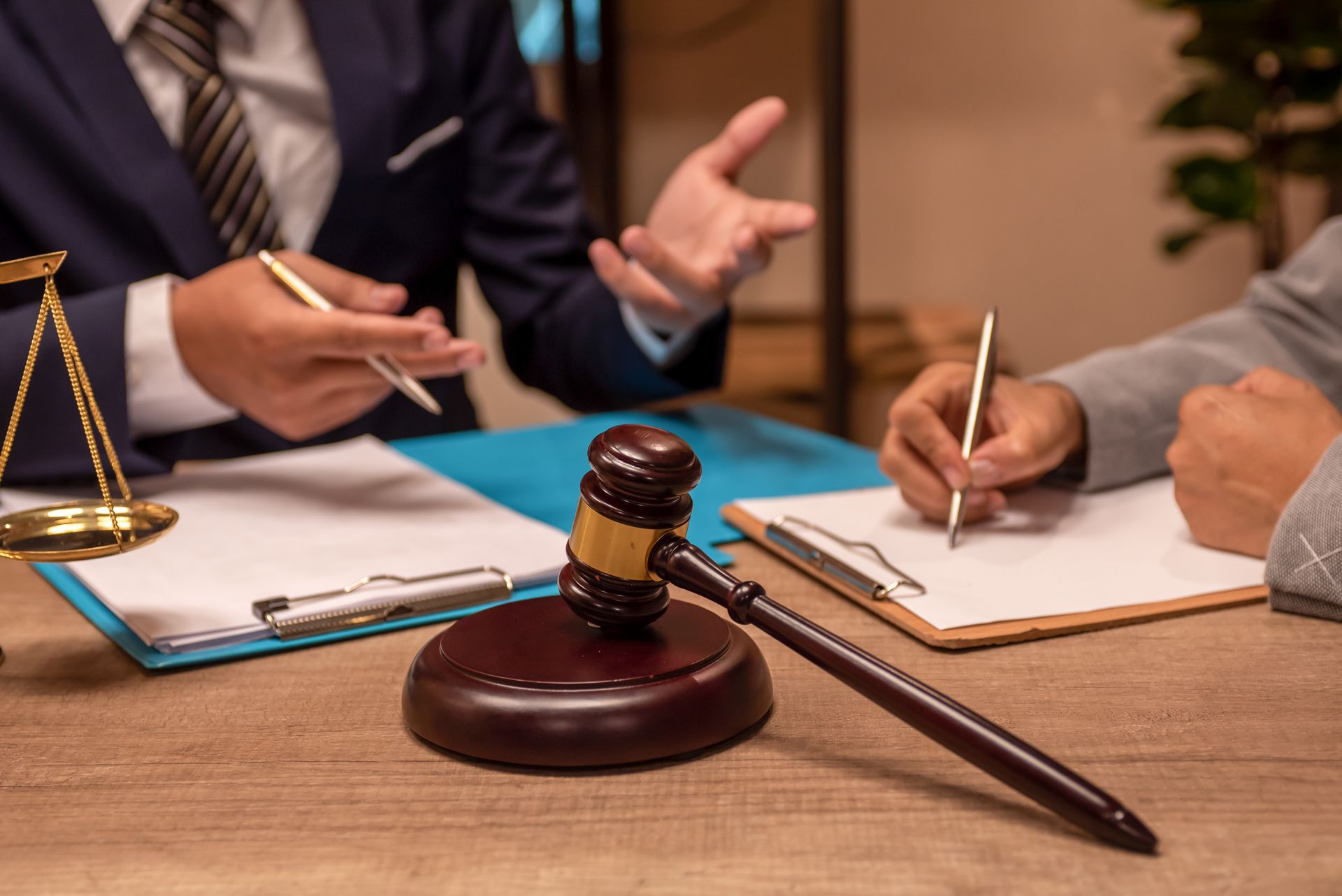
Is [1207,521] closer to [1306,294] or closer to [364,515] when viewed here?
[1306,294]

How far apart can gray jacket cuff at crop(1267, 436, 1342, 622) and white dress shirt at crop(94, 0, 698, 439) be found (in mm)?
758

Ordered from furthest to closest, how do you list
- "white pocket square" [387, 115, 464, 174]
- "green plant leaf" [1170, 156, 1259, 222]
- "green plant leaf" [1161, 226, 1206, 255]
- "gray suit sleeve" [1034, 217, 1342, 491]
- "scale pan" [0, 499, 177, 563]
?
"green plant leaf" [1161, 226, 1206, 255]
"green plant leaf" [1170, 156, 1259, 222]
"white pocket square" [387, 115, 464, 174]
"gray suit sleeve" [1034, 217, 1342, 491]
"scale pan" [0, 499, 177, 563]

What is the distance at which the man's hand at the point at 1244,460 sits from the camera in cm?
73

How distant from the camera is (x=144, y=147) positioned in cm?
120

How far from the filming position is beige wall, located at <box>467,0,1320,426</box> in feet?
10.3

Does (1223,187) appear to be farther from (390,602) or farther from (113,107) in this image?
(390,602)

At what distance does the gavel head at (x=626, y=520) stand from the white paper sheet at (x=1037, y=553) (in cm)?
19

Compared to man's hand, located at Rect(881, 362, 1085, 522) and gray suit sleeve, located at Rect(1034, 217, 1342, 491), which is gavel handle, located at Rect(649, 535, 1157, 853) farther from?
gray suit sleeve, located at Rect(1034, 217, 1342, 491)

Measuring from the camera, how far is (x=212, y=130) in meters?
1.29

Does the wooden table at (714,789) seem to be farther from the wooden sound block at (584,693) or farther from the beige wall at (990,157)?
the beige wall at (990,157)

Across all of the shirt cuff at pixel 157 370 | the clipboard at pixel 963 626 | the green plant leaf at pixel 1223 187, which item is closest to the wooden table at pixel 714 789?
the clipboard at pixel 963 626

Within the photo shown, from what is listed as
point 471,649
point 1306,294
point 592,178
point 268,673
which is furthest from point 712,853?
point 592,178

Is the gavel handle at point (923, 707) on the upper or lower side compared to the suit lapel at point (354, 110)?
lower

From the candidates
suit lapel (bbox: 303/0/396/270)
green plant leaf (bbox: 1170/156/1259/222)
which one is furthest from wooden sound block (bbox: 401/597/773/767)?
green plant leaf (bbox: 1170/156/1259/222)
